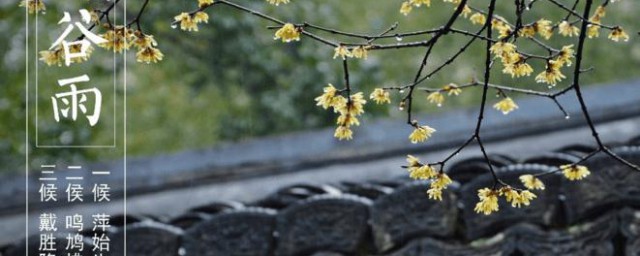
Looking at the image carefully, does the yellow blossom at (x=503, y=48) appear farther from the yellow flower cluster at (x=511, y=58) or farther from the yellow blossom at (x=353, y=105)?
the yellow blossom at (x=353, y=105)

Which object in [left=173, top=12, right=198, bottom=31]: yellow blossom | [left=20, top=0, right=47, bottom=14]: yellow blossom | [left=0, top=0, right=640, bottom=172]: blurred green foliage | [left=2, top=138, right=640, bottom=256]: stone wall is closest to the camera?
[left=173, top=12, right=198, bottom=31]: yellow blossom

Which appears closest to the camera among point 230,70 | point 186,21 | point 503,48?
point 503,48

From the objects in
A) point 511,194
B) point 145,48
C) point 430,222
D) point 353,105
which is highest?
point 145,48

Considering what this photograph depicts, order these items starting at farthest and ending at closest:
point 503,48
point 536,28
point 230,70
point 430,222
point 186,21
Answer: point 230,70, point 430,222, point 536,28, point 186,21, point 503,48

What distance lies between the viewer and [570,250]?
260 centimetres

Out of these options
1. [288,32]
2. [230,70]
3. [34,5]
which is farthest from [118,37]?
[230,70]

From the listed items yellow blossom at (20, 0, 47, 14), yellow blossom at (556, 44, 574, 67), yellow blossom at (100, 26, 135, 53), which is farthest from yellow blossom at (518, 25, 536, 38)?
yellow blossom at (20, 0, 47, 14)

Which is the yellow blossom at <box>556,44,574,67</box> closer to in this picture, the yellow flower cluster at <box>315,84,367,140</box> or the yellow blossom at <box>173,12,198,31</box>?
the yellow flower cluster at <box>315,84,367,140</box>

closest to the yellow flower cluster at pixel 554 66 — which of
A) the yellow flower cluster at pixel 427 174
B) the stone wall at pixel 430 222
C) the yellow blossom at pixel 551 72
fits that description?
the yellow blossom at pixel 551 72

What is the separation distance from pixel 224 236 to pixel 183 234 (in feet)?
0.37

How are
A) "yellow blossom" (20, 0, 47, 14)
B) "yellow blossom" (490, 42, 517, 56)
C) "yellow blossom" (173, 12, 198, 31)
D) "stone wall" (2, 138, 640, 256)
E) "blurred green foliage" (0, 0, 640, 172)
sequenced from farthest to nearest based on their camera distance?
"blurred green foliage" (0, 0, 640, 172) < "stone wall" (2, 138, 640, 256) < "yellow blossom" (20, 0, 47, 14) < "yellow blossom" (173, 12, 198, 31) < "yellow blossom" (490, 42, 517, 56)

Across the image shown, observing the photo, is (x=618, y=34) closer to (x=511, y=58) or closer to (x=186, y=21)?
(x=511, y=58)

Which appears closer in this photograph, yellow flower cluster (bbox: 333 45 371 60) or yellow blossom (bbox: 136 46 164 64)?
yellow flower cluster (bbox: 333 45 371 60)

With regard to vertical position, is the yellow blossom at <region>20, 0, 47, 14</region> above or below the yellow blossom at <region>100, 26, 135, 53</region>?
above
